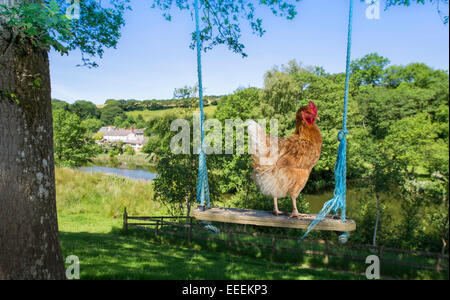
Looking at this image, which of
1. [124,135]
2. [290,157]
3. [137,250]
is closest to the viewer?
[290,157]

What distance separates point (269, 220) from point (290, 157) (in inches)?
28.6

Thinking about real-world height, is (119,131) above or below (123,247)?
above

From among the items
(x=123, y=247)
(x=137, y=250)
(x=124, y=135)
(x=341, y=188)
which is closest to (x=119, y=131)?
(x=124, y=135)

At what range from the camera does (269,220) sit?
298 centimetres

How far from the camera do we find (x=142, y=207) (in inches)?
593

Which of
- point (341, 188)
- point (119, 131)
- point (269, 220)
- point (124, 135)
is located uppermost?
point (119, 131)

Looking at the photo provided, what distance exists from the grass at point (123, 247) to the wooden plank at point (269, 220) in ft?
6.91

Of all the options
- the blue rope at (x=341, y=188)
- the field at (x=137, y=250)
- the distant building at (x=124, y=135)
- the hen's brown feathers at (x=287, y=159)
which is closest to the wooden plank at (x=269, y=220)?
the blue rope at (x=341, y=188)

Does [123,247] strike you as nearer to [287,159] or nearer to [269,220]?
[269,220]

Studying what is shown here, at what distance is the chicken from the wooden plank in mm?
170

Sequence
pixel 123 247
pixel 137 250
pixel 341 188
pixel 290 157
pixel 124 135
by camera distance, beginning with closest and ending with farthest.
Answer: pixel 341 188 < pixel 290 157 < pixel 137 250 < pixel 123 247 < pixel 124 135

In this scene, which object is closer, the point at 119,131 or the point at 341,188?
the point at 341,188

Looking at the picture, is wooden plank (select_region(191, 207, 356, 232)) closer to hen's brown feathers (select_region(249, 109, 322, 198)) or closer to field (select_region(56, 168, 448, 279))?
hen's brown feathers (select_region(249, 109, 322, 198))

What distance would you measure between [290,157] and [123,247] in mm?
6275
